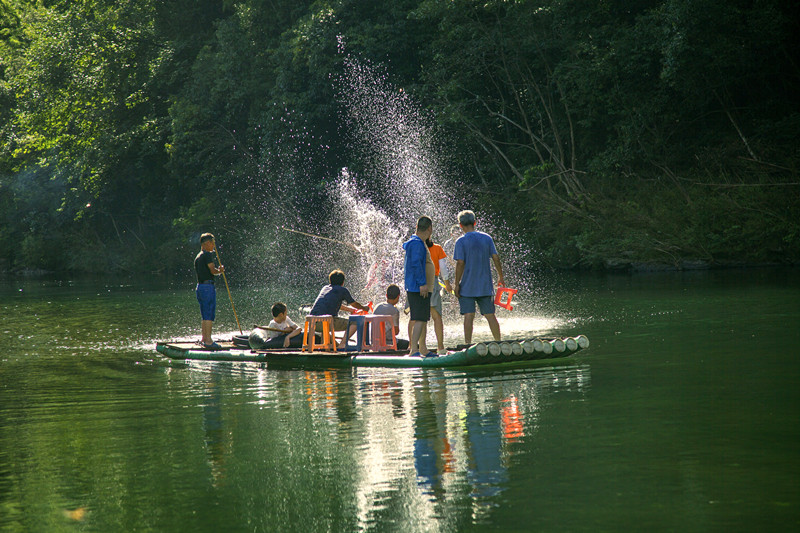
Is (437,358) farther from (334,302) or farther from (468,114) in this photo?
(468,114)

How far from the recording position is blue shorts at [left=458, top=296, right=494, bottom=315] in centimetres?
1187

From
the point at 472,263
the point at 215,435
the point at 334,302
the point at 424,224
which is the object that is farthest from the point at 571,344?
the point at 215,435

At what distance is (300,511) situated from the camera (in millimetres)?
5980

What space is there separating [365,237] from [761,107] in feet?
40.7

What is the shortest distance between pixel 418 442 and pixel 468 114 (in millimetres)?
27801

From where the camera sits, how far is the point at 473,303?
39.1ft

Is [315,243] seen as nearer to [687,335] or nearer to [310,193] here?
[310,193]

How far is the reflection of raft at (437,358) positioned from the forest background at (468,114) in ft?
56.1

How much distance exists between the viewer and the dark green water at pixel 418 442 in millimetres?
5832

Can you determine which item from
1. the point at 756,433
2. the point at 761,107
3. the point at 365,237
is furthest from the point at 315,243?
the point at 756,433

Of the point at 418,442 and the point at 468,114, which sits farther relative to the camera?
the point at 468,114

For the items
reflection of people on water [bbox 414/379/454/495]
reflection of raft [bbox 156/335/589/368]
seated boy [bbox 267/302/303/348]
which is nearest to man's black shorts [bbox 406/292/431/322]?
reflection of raft [bbox 156/335/589/368]

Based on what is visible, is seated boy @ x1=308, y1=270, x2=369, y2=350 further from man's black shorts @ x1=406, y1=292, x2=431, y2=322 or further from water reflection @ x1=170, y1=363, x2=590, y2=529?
man's black shorts @ x1=406, y1=292, x2=431, y2=322

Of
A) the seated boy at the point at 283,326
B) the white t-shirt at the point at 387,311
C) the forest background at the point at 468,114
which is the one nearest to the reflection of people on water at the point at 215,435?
the seated boy at the point at 283,326
